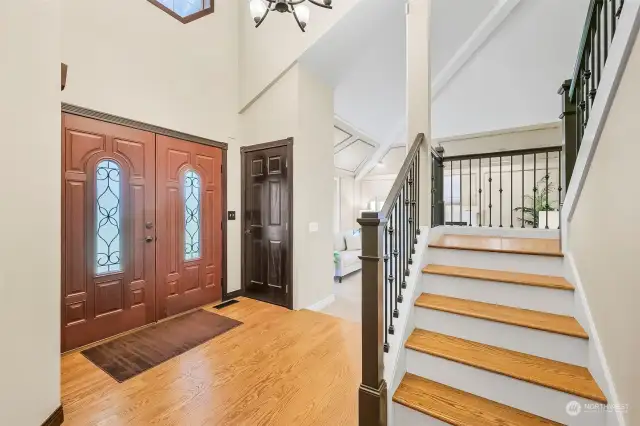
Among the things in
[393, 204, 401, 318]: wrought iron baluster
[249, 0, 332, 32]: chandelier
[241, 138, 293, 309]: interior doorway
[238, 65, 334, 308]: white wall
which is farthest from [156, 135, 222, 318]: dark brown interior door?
[393, 204, 401, 318]: wrought iron baluster

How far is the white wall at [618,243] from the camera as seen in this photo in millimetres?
1134

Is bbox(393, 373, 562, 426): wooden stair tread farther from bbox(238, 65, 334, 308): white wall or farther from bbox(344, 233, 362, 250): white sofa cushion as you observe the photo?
bbox(344, 233, 362, 250): white sofa cushion

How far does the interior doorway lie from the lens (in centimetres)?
358

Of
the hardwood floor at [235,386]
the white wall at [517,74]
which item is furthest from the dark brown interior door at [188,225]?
the white wall at [517,74]

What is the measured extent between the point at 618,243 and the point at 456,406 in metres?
1.09

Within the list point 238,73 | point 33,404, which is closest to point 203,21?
point 238,73

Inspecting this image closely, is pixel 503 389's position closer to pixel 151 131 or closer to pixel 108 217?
pixel 108 217

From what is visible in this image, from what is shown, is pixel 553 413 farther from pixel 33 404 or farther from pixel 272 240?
pixel 272 240

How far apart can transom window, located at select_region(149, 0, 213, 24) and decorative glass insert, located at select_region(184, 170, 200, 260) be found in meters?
1.78

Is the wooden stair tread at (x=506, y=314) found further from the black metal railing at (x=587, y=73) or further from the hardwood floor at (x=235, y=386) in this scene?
the black metal railing at (x=587, y=73)

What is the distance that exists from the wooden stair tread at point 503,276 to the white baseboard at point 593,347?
7cm

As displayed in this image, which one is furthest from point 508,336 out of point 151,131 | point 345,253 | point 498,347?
point 345,253

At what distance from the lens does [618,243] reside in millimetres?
1263

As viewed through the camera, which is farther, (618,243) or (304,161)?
(304,161)
